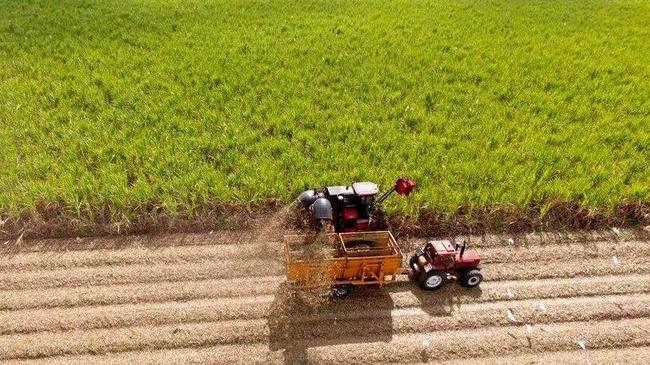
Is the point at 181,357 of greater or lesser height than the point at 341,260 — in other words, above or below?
below

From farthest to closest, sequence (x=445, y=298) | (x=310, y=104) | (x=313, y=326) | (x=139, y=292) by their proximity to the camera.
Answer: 1. (x=310, y=104)
2. (x=445, y=298)
3. (x=139, y=292)
4. (x=313, y=326)

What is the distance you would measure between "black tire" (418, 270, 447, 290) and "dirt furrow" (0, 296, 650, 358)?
0.32 metres

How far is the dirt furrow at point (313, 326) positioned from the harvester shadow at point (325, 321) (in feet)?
0.04

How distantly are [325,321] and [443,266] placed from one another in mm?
1864

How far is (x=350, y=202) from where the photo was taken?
6.95 meters

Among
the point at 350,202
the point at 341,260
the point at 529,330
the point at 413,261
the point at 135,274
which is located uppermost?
the point at 350,202

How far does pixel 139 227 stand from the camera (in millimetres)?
7816

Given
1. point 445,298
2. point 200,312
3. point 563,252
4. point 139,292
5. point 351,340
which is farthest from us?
point 563,252

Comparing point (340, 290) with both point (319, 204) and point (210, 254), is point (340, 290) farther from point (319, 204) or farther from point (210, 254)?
point (210, 254)

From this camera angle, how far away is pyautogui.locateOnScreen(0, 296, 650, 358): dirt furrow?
6.10 m

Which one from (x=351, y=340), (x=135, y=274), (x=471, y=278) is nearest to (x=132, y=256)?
(x=135, y=274)

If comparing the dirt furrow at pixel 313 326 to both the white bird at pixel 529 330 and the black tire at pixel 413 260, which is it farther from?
the black tire at pixel 413 260

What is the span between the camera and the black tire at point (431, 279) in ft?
22.1

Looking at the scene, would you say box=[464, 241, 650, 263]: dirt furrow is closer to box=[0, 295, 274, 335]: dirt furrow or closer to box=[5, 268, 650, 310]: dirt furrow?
box=[5, 268, 650, 310]: dirt furrow
